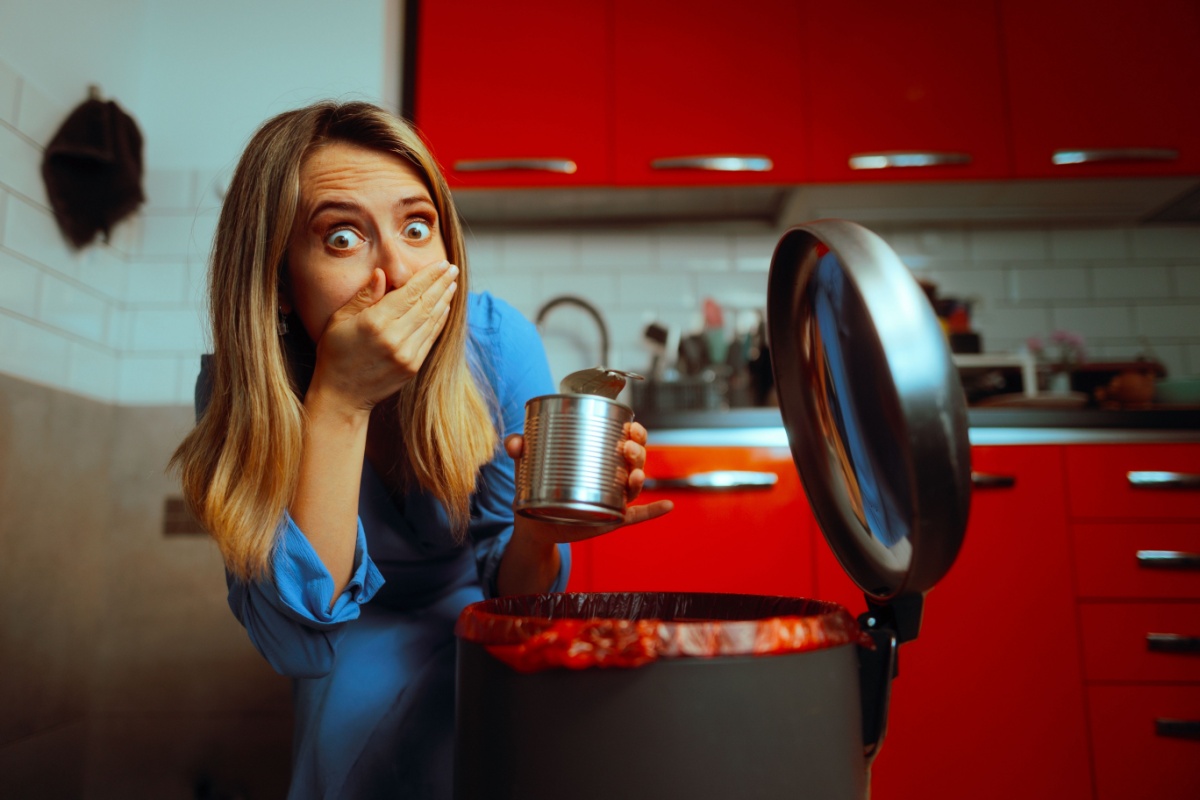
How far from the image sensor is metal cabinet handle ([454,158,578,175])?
1.82 m

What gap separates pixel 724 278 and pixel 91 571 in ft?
5.22

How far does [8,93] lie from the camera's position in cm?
145

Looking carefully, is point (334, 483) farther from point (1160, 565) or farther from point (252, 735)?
point (1160, 565)

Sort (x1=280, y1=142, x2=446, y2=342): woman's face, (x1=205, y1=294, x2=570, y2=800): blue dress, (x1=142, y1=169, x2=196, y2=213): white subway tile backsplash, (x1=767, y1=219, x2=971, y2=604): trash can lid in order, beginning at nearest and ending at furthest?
(x1=767, y1=219, x2=971, y2=604): trash can lid → (x1=205, y1=294, x2=570, y2=800): blue dress → (x1=280, y1=142, x2=446, y2=342): woman's face → (x1=142, y1=169, x2=196, y2=213): white subway tile backsplash

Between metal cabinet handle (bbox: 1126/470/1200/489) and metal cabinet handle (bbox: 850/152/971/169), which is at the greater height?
metal cabinet handle (bbox: 850/152/971/169)

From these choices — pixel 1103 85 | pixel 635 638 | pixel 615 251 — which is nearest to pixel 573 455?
pixel 635 638

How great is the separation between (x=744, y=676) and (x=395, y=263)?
52 centimetres

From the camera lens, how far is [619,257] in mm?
2084

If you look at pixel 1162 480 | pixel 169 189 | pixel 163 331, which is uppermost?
pixel 169 189

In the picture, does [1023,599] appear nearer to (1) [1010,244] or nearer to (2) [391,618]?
(1) [1010,244]

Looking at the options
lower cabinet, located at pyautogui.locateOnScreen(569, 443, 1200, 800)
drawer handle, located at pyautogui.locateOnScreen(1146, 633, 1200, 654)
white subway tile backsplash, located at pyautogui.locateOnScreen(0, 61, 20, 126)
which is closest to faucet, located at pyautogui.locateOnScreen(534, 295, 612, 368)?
lower cabinet, located at pyautogui.locateOnScreen(569, 443, 1200, 800)

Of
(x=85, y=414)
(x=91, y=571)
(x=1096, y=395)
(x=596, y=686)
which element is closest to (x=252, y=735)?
(x=91, y=571)

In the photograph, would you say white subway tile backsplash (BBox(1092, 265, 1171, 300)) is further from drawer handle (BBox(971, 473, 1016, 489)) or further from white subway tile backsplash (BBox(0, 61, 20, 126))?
white subway tile backsplash (BBox(0, 61, 20, 126))

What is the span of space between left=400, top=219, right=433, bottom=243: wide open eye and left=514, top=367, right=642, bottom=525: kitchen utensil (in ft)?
1.04
